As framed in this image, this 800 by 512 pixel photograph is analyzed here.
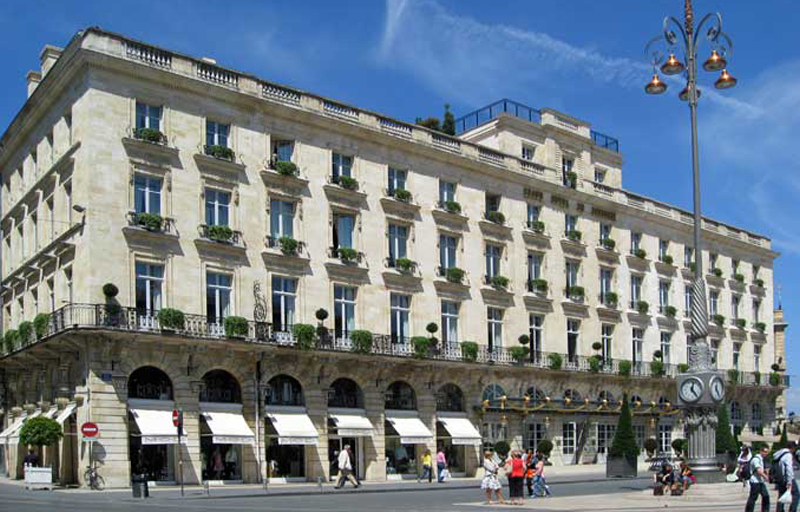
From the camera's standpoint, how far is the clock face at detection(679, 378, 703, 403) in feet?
100

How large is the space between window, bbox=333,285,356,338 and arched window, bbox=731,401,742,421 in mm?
34596

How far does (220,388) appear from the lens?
41.9 meters

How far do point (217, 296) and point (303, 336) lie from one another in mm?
3856

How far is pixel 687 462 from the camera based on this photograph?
102 ft

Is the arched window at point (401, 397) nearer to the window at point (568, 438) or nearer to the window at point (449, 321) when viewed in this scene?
the window at point (449, 321)

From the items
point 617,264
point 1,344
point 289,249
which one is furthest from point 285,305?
point 617,264

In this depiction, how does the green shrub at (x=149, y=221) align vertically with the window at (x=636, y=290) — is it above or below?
above

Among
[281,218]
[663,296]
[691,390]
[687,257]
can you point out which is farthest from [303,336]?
[687,257]

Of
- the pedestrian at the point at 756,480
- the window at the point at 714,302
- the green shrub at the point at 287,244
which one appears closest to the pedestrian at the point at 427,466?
the green shrub at the point at 287,244

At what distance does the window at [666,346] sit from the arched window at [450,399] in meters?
18.8

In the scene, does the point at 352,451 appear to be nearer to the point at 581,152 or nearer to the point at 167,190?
the point at 167,190

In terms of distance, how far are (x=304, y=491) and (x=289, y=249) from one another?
1096 cm

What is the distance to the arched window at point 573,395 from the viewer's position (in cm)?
5703

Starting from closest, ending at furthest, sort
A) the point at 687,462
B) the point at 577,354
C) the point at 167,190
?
the point at 687,462
the point at 167,190
the point at 577,354
